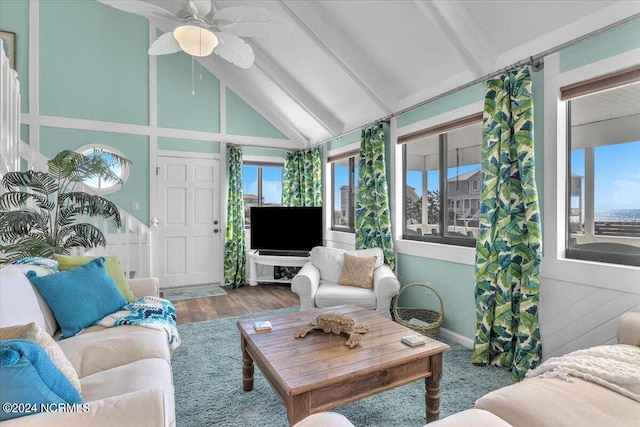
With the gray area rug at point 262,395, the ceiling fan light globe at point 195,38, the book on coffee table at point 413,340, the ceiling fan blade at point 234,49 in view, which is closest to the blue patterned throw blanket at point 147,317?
the gray area rug at point 262,395

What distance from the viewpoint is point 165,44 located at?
2609mm

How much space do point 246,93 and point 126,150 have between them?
197cm

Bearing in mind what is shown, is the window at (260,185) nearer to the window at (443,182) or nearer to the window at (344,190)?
the window at (344,190)

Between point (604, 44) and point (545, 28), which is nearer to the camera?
point (604, 44)

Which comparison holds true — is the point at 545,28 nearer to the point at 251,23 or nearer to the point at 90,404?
the point at 251,23

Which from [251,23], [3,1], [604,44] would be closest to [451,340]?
[604,44]

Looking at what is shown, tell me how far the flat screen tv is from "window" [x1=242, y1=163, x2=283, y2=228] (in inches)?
25.5

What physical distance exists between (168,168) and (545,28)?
15.3 feet

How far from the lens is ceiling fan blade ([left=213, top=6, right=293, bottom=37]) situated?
7.14 feet

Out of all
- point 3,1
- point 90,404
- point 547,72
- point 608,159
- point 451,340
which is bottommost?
→ point 451,340

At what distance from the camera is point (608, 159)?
86.8 inches

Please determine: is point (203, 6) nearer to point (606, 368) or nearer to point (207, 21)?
point (207, 21)

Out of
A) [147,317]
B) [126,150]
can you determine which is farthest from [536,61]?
[126,150]

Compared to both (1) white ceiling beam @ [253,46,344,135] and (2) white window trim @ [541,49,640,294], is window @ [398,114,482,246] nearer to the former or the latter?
(2) white window trim @ [541,49,640,294]
